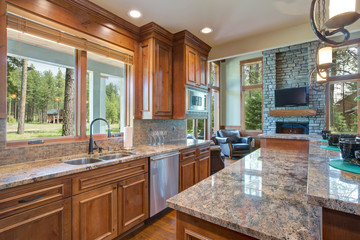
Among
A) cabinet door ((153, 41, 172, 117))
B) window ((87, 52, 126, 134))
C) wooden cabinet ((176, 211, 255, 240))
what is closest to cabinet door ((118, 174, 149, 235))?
window ((87, 52, 126, 134))

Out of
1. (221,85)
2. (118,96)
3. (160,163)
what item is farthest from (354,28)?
(221,85)

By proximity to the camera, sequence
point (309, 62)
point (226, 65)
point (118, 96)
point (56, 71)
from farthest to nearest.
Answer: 1. point (226, 65)
2. point (309, 62)
3. point (118, 96)
4. point (56, 71)

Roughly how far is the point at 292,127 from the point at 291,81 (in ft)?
5.18

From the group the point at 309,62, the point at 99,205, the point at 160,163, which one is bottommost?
the point at 99,205

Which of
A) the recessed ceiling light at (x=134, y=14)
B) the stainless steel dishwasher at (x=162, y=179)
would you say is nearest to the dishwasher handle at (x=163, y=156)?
the stainless steel dishwasher at (x=162, y=179)

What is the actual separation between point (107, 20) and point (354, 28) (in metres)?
3.40

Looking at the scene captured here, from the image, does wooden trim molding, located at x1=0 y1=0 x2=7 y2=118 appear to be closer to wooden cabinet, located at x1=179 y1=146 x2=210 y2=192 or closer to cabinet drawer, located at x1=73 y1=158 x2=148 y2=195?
cabinet drawer, located at x1=73 y1=158 x2=148 y2=195

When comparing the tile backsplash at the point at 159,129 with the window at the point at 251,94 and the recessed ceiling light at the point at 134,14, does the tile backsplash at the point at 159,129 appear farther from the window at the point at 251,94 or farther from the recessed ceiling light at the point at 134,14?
the window at the point at 251,94

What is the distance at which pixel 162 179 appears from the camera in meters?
2.50

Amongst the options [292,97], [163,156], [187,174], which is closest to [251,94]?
[292,97]

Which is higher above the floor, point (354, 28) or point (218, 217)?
point (354, 28)

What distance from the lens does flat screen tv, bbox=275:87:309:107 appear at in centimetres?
583

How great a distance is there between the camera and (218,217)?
2.42 feet

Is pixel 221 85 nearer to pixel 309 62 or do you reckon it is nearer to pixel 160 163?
pixel 309 62
